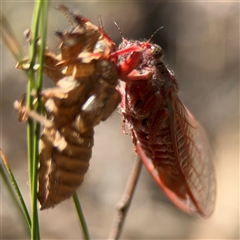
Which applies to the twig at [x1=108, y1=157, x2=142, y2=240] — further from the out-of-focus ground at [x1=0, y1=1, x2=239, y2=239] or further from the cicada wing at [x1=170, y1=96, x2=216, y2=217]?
the out-of-focus ground at [x1=0, y1=1, x2=239, y2=239]

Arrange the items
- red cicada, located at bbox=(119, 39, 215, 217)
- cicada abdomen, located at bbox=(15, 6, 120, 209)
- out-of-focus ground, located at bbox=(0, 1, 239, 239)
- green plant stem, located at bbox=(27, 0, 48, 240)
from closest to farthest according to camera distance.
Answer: green plant stem, located at bbox=(27, 0, 48, 240) → cicada abdomen, located at bbox=(15, 6, 120, 209) → red cicada, located at bbox=(119, 39, 215, 217) → out-of-focus ground, located at bbox=(0, 1, 239, 239)

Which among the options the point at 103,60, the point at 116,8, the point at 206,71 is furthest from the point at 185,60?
the point at 103,60

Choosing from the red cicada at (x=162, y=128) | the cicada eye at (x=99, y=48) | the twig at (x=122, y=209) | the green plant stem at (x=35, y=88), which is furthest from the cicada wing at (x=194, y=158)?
the green plant stem at (x=35, y=88)

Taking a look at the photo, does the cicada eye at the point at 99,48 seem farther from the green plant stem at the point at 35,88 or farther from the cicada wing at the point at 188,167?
the cicada wing at the point at 188,167

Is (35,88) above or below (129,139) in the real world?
above

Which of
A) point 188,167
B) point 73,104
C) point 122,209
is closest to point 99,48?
point 73,104

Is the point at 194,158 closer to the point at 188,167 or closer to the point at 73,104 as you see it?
the point at 188,167

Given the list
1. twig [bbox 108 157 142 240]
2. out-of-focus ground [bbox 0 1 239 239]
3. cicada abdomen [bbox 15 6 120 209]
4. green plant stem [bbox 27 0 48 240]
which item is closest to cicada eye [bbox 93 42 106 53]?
cicada abdomen [bbox 15 6 120 209]

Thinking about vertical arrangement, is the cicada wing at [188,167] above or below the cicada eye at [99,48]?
below
